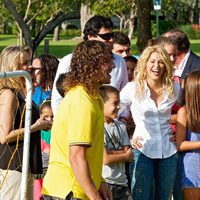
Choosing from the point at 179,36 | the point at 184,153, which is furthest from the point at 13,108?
the point at 179,36

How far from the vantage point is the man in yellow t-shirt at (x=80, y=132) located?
4.38 metres

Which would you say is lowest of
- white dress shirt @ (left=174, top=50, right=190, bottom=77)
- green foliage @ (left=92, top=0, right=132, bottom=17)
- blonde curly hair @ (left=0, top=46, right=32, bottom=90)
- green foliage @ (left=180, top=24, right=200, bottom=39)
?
green foliage @ (left=180, top=24, right=200, bottom=39)

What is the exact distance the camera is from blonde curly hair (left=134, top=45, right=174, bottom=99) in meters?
6.19

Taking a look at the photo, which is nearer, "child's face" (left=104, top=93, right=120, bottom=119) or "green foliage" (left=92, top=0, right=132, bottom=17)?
"child's face" (left=104, top=93, right=120, bottom=119)

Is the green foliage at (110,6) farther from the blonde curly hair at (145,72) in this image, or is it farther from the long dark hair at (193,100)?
the long dark hair at (193,100)

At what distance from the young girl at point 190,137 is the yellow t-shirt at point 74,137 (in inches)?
67.5

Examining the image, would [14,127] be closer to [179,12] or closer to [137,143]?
[137,143]

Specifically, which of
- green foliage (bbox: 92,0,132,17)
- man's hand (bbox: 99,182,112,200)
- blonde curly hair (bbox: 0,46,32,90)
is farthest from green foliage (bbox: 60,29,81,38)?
man's hand (bbox: 99,182,112,200)

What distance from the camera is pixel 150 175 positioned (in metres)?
6.19

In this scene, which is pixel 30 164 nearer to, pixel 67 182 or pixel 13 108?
pixel 13 108

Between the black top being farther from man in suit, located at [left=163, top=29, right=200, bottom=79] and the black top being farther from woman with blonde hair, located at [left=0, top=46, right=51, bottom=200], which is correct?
man in suit, located at [left=163, top=29, right=200, bottom=79]

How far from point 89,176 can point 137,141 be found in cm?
182

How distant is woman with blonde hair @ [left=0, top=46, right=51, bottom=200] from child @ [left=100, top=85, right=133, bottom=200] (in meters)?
0.54

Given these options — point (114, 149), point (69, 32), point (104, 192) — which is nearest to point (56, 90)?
point (114, 149)
